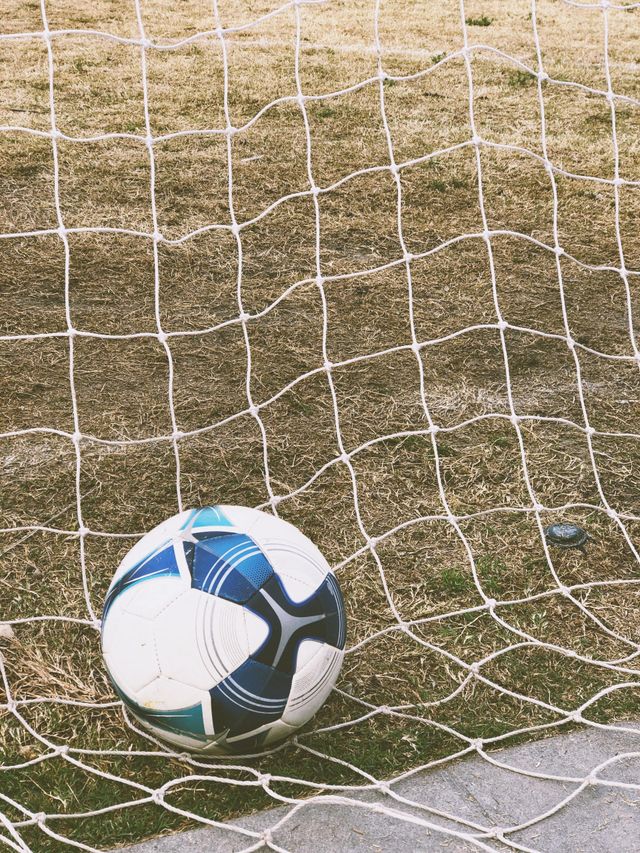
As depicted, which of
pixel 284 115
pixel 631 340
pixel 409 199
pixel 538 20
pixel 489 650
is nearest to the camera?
pixel 489 650

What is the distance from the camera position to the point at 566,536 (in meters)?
2.66

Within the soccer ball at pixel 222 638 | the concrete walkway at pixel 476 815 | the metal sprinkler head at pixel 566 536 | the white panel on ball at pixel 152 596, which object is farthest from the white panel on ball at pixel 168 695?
the metal sprinkler head at pixel 566 536

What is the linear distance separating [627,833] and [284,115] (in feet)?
15.4

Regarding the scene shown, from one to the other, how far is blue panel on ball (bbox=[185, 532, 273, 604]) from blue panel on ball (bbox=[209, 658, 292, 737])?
145 millimetres

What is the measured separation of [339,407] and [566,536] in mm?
A: 923

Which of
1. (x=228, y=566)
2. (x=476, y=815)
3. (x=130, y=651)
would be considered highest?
(x=228, y=566)

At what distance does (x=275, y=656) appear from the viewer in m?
1.85

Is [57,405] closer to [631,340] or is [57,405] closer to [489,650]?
[489,650]

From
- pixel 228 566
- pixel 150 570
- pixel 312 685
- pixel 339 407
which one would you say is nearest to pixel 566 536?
pixel 339 407

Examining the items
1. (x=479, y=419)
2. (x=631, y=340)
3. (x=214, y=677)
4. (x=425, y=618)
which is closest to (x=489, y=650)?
(x=425, y=618)

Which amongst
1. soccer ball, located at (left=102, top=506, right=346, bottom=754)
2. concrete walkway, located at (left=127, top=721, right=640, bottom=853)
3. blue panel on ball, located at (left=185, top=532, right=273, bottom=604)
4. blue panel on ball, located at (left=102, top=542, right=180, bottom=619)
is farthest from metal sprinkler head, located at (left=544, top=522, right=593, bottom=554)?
blue panel on ball, located at (left=102, top=542, right=180, bottom=619)

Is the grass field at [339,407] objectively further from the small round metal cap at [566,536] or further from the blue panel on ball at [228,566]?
the blue panel on ball at [228,566]

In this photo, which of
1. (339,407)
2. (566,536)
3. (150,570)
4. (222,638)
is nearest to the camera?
(222,638)

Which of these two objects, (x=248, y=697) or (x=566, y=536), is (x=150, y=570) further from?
(x=566, y=536)
